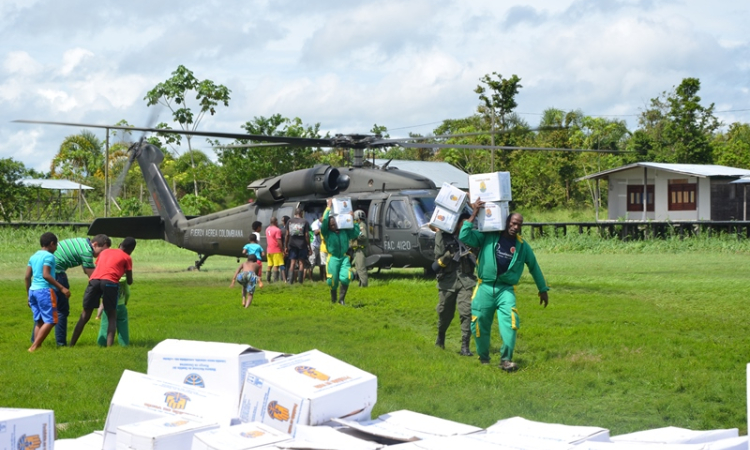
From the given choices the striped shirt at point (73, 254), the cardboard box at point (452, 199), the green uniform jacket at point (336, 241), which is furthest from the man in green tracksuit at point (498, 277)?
the green uniform jacket at point (336, 241)

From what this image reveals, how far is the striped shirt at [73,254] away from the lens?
11109mm

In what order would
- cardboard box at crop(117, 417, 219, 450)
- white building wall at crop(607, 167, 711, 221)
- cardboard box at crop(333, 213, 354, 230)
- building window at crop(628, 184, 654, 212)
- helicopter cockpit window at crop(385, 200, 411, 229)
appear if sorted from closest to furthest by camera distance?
cardboard box at crop(117, 417, 219, 450) < cardboard box at crop(333, 213, 354, 230) < helicopter cockpit window at crop(385, 200, 411, 229) < white building wall at crop(607, 167, 711, 221) < building window at crop(628, 184, 654, 212)

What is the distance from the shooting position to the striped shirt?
36.4 feet

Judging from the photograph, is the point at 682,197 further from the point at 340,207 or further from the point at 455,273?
the point at 455,273

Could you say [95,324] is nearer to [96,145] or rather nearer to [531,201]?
[531,201]

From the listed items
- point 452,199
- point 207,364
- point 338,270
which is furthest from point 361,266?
point 207,364

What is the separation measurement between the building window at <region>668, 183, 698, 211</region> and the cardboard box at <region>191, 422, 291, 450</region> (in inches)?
1460

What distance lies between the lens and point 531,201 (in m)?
48.4

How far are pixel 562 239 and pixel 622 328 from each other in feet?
74.6

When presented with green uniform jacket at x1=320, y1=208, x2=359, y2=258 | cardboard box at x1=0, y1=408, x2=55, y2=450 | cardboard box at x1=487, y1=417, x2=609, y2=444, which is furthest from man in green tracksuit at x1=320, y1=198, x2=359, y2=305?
cardboard box at x1=0, y1=408, x2=55, y2=450

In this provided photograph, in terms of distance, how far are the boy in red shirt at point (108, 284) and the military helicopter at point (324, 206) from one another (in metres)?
5.82

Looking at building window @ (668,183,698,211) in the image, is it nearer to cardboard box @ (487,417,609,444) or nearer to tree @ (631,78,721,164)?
tree @ (631,78,721,164)

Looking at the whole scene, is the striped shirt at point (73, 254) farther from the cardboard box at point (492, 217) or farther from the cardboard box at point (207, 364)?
the cardboard box at point (207, 364)

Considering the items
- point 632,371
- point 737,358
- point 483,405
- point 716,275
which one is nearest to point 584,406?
point 483,405
